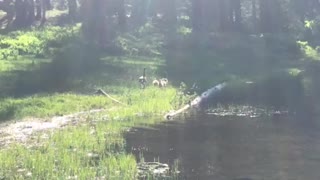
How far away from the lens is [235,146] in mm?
22969

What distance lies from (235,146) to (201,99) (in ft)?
39.9

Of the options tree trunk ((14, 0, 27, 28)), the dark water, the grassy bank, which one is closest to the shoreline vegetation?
the grassy bank

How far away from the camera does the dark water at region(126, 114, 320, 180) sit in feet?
62.2

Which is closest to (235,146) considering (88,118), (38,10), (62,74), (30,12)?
(88,118)

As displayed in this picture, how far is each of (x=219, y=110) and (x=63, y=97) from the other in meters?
7.98

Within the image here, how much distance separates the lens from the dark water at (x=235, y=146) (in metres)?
19.0

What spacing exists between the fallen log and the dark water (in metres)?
1.07

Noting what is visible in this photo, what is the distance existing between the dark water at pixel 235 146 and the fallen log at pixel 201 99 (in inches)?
42.2

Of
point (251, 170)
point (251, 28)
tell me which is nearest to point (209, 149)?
point (251, 170)

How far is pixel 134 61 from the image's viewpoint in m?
46.8

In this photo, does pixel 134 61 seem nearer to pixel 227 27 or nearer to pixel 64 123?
pixel 64 123

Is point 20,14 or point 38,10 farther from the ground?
point 38,10

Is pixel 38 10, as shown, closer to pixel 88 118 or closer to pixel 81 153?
pixel 88 118

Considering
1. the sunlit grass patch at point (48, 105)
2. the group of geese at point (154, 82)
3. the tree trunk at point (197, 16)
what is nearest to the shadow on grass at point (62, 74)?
the group of geese at point (154, 82)
